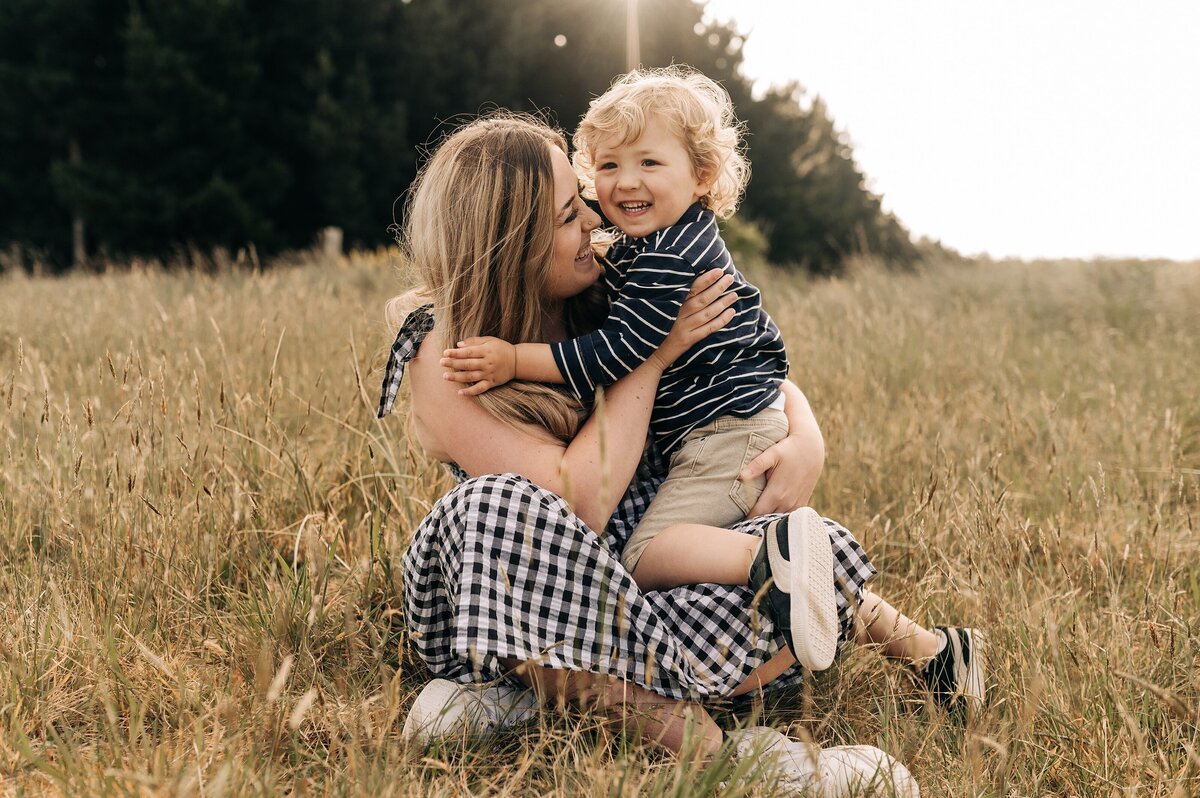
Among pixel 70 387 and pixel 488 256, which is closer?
pixel 488 256

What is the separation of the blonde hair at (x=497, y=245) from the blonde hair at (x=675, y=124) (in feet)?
0.64

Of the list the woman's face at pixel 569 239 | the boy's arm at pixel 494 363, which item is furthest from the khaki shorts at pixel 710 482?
the woman's face at pixel 569 239

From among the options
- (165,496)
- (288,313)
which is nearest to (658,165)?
(165,496)

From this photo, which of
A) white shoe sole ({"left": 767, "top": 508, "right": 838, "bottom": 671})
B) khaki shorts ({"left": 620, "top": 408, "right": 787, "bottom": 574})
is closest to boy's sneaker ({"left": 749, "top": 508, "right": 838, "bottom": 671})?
white shoe sole ({"left": 767, "top": 508, "right": 838, "bottom": 671})

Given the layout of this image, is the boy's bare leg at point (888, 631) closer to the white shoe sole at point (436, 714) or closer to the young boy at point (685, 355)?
the young boy at point (685, 355)

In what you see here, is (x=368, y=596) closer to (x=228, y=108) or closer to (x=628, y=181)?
(x=628, y=181)

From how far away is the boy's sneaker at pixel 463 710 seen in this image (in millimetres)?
1696

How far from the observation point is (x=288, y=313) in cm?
435

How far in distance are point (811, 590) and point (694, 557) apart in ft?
1.01

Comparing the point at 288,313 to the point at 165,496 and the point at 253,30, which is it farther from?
the point at 253,30

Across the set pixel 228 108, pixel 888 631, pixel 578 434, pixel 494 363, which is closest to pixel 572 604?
pixel 578 434

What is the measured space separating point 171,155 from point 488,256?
17.4 metres

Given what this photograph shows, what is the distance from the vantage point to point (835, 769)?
1615 mm

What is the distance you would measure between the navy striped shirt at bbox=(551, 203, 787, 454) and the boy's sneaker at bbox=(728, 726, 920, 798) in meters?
0.77
